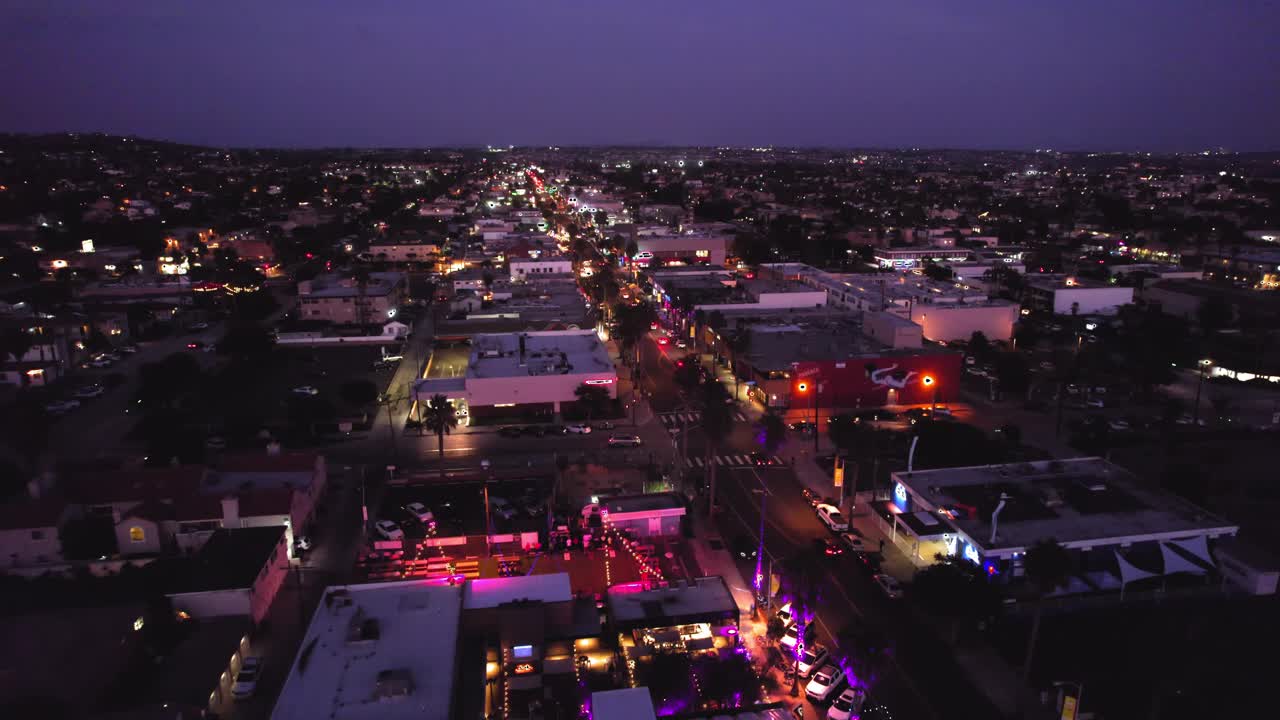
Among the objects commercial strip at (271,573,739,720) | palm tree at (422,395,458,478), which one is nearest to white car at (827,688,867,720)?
commercial strip at (271,573,739,720)

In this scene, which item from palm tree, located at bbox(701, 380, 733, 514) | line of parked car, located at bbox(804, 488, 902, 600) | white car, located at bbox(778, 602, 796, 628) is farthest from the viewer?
palm tree, located at bbox(701, 380, 733, 514)

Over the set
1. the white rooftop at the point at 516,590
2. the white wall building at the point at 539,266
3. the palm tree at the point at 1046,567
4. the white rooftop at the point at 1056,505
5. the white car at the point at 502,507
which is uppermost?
the white wall building at the point at 539,266

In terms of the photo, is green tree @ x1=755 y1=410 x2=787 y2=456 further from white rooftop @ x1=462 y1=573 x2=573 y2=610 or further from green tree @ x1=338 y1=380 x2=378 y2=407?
green tree @ x1=338 y1=380 x2=378 y2=407

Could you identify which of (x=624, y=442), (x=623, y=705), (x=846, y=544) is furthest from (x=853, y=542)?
(x=624, y=442)

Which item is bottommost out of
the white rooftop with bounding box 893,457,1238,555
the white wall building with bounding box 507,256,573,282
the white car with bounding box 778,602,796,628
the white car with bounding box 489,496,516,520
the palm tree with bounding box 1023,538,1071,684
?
the white car with bounding box 778,602,796,628

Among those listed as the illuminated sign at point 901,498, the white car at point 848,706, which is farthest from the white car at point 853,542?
the white car at point 848,706

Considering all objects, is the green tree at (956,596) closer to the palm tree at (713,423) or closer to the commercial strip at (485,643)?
the commercial strip at (485,643)

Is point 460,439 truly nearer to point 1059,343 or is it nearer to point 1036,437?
point 1036,437
